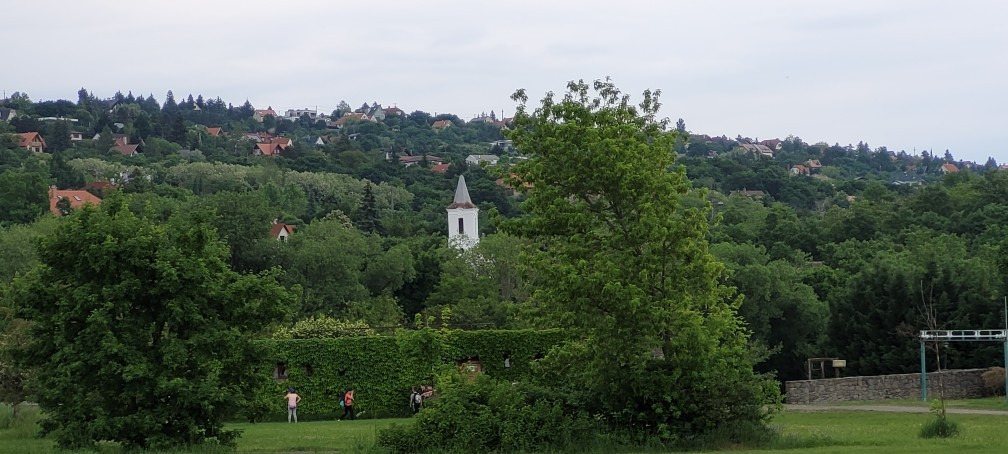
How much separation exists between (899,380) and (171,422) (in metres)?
22.5

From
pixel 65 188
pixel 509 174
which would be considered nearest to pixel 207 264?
pixel 509 174

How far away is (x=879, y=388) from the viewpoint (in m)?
38.2

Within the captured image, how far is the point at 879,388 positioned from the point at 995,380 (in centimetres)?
305

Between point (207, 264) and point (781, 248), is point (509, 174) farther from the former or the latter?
point (781, 248)

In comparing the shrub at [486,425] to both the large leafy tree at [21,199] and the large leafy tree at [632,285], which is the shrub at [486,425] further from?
the large leafy tree at [21,199]

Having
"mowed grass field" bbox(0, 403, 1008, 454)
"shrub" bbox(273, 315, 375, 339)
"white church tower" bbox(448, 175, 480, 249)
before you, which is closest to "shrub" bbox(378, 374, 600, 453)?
"mowed grass field" bbox(0, 403, 1008, 454)

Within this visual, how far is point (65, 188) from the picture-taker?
150 metres

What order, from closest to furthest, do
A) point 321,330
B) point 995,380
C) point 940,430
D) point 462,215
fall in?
point 940,430, point 995,380, point 321,330, point 462,215

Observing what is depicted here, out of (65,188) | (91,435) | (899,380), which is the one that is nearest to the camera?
(91,435)

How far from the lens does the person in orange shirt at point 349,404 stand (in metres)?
38.0

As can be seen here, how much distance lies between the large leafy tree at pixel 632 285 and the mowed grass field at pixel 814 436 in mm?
1332

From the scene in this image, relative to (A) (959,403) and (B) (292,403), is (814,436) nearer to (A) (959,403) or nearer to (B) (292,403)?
(A) (959,403)

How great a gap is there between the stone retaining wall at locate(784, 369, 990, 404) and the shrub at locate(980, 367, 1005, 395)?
27 cm

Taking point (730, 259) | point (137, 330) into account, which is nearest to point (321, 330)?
point (137, 330)
